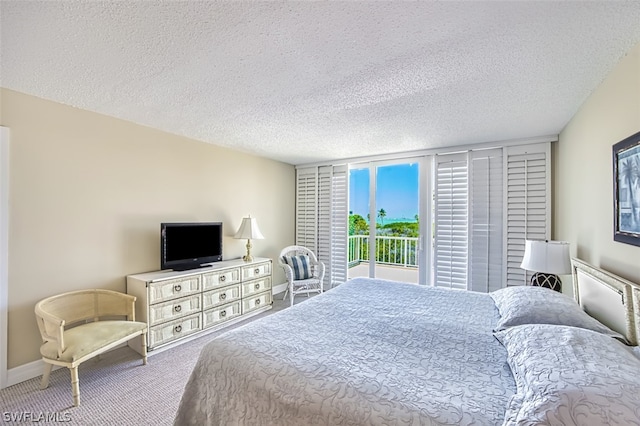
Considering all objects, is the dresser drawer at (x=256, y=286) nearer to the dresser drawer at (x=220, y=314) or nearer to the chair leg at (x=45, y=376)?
the dresser drawer at (x=220, y=314)

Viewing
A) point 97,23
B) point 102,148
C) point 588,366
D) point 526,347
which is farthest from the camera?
point 102,148

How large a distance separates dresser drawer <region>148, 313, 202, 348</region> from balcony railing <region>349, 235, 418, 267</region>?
371 centimetres

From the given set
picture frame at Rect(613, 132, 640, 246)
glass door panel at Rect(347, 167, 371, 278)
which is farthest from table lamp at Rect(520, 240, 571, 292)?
glass door panel at Rect(347, 167, 371, 278)

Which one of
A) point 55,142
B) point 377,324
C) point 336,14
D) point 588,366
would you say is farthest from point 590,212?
point 55,142

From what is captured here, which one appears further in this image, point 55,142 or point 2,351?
point 55,142

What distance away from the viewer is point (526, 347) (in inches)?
52.6

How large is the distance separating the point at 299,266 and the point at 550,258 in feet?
10.6

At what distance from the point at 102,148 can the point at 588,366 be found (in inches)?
162

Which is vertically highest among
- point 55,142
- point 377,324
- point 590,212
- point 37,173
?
point 55,142

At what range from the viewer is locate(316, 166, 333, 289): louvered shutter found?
5.23m

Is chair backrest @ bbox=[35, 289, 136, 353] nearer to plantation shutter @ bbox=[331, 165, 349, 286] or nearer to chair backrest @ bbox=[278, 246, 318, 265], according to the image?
chair backrest @ bbox=[278, 246, 318, 265]

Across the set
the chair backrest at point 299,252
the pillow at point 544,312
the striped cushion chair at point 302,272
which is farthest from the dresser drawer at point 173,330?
the pillow at point 544,312

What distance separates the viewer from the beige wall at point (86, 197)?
2447 mm

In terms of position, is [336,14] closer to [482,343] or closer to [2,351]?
[482,343]
